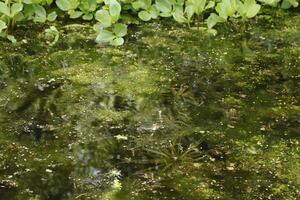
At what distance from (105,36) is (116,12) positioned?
187mm

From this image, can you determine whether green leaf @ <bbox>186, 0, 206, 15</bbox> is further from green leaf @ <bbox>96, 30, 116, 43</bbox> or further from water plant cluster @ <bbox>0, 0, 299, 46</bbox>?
green leaf @ <bbox>96, 30, 116, 43</bbox>

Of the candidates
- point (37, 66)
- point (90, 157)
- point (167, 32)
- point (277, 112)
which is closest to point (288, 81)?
point (277, 112)

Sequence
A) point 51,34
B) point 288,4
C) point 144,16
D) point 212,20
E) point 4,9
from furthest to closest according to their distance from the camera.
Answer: point 288,4 → point 144,16 → point 212,20 → point 51,34 → point 4,9

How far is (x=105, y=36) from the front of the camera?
11.5 feet

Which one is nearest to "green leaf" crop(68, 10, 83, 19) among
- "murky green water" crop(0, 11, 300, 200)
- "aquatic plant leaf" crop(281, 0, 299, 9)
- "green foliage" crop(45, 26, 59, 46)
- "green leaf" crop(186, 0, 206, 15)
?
"murky green water" crop(0, 11, 300, 200)

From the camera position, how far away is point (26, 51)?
341 centimetres

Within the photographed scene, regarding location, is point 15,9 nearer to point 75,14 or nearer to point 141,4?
point 75,14

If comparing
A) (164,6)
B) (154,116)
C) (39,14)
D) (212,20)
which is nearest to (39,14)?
(39,14)

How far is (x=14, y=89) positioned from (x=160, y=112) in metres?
0.89

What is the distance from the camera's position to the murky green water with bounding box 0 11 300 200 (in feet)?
7.06

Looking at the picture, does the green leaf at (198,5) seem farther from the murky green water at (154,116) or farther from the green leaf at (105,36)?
the green leaf at (105,36)

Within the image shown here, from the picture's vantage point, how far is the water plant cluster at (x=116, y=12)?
351cm

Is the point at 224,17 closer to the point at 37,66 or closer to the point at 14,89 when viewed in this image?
the point at 37,66

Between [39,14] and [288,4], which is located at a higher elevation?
[288,4]
